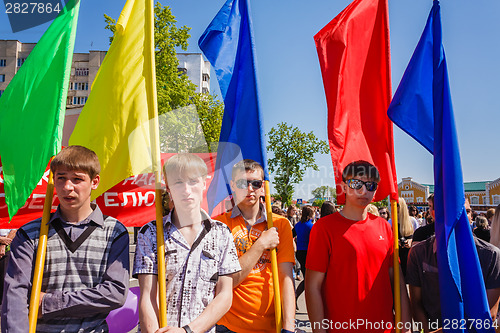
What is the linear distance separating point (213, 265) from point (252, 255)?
0.45 meters

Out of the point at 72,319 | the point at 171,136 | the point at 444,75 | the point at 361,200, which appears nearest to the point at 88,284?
the point at 72,319

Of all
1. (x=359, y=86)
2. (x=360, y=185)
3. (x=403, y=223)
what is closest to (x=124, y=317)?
(x=360, y=185)

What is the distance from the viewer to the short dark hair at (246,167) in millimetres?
3057

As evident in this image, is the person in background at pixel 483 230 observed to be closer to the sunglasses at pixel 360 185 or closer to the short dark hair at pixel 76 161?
the sunglasses at pixel 360 185

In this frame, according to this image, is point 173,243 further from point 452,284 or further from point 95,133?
point 452,284

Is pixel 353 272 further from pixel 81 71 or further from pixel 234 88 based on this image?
pixel 81 71

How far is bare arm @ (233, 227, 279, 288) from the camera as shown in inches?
106

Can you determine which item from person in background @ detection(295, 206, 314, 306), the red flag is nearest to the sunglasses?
the red flag

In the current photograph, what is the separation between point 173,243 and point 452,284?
1829mm

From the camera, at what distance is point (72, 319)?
7.37 ft

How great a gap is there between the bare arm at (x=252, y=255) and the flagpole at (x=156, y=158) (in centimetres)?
59

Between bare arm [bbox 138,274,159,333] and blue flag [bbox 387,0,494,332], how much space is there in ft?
6.12

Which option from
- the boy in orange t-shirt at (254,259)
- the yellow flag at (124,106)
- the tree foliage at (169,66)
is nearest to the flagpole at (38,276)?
the yellow flag at (124,106)

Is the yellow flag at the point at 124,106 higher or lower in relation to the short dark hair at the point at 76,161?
higher
